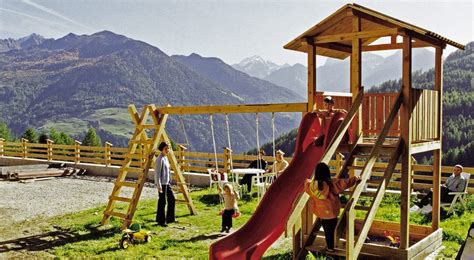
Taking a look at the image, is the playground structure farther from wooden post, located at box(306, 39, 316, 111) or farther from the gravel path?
the gravel path

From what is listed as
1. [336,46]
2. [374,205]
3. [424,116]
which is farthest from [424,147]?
[336,46]

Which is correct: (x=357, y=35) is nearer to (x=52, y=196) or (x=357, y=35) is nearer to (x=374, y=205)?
(x=374, y=205)

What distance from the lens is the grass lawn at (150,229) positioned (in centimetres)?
896

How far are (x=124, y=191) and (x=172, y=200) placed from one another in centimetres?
664

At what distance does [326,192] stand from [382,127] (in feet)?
5.86

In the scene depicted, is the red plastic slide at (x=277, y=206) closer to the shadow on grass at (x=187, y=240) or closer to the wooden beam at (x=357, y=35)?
the wooden beam at (x=357, y=35)

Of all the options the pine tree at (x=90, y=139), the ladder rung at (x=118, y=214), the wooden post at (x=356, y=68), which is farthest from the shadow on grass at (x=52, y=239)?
the pine tree at (x=90, y=139)

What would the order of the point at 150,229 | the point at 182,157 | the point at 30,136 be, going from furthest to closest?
1. the point at 30,136
2. the point at 182,157
3. the point at 150,229

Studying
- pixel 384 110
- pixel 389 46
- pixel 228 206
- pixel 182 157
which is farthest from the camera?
pixel 182 157

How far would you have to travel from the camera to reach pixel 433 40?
8.80 m

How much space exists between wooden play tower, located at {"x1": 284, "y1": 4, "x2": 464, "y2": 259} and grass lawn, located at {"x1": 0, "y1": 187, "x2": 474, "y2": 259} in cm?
91

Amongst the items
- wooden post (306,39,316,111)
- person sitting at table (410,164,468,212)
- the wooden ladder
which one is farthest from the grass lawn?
wooden post (306,39,316,111)

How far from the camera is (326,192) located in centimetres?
700

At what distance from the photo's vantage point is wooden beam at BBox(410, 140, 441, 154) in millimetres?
8211
